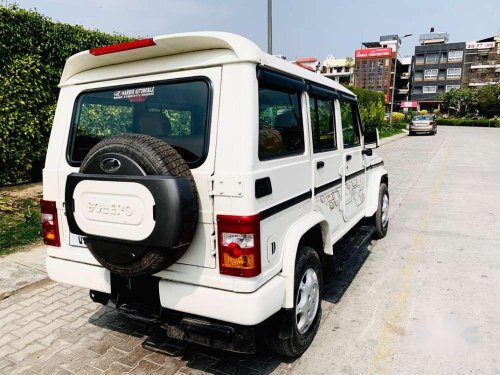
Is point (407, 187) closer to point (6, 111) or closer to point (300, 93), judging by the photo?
point (300, 93)

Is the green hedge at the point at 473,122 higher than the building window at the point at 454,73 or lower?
lower

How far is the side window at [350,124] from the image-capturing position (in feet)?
13.8

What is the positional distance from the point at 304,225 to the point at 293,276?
0.40 meters

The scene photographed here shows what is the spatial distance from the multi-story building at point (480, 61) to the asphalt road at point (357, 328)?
3820 inches

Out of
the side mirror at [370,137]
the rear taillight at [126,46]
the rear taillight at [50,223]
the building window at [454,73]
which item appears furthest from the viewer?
the building window at [454,73]

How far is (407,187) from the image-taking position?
10047 mm

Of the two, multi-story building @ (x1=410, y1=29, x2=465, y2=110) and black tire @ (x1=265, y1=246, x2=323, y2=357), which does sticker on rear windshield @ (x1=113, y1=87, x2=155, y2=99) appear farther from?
multi-story building @ (x1=410, y1=29, x2=465, y2=110)

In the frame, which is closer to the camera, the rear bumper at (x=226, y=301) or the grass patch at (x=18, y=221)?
the rear bumper at (x=226, y=301)

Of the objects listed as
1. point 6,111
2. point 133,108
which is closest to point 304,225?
point 133,108

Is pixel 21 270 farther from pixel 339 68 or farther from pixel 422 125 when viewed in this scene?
pixel 339 68

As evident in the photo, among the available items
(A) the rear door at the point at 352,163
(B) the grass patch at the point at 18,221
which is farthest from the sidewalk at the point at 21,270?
(A) the rear door at the point at 352,163

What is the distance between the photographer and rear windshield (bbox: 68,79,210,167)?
2.49m

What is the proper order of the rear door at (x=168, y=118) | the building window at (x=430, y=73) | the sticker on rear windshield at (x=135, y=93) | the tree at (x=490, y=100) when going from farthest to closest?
1. the building window at (x=430, y=73)
2. the tree at (x=490, y=100)
3. the sticker on rear windshield at (x=135, y=93)
4. the rear door at (x=168, y=118)

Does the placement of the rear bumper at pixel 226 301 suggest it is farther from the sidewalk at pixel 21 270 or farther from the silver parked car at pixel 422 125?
the silver parked car at pixel 422 125
